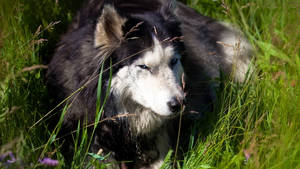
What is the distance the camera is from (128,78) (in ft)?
7.11

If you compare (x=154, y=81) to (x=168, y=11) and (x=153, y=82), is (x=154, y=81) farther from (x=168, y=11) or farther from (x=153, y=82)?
(x=168, y=11)

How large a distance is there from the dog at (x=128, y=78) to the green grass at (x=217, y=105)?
0.22 meters

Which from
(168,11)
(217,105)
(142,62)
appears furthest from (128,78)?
(217,105)

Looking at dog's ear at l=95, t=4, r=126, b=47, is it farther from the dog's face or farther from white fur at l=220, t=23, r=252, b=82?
white fur at l=220, t=23, r=252, b=82

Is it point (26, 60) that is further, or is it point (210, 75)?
point (210, 75)

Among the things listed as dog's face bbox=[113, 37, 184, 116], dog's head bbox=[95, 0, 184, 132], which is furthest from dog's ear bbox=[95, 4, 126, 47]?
dog's face bbox=[113, 37, 184, 116]

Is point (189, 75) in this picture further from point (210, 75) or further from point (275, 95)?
point (275, 95)

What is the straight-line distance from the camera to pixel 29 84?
7.98 feet

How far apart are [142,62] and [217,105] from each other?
0.82m

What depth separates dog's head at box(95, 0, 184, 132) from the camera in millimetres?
2070

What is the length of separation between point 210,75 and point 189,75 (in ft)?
1.43

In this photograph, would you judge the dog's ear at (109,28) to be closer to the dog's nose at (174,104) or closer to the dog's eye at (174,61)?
the dog's eye at (174,61)

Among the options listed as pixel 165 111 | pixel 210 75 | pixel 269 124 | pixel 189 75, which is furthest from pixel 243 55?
pixel 165 111

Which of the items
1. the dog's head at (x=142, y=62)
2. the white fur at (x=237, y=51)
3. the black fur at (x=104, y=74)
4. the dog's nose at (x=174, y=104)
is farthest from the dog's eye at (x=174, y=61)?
the white fur at (x=237, y=51)
